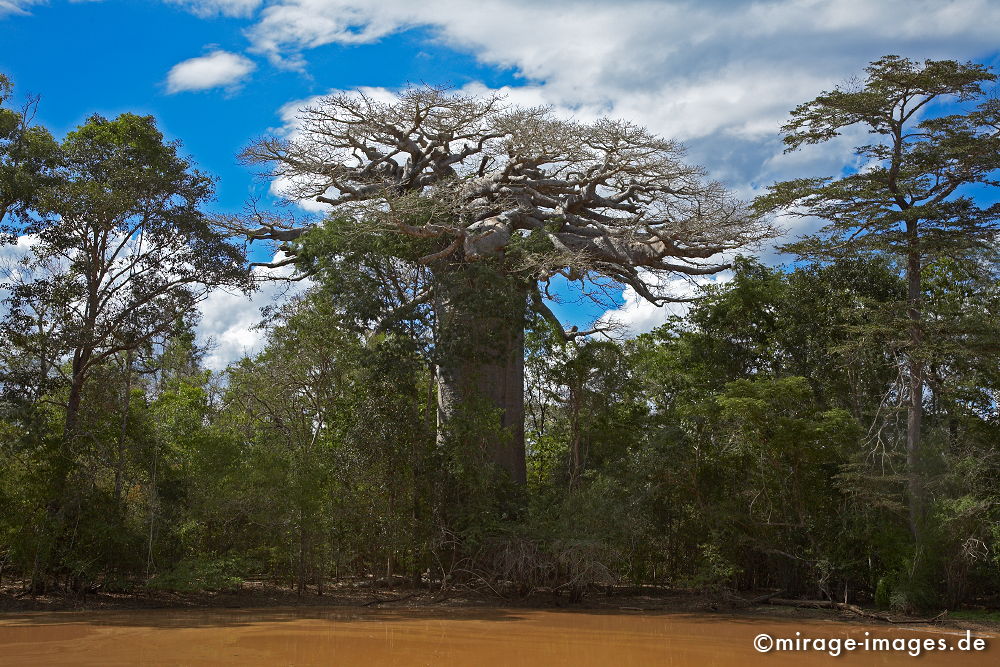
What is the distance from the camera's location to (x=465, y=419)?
13.4 metres

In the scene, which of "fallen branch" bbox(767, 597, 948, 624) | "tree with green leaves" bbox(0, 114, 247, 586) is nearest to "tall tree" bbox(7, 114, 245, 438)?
"tree with green leaves" bbox(0, 114, 247, 586)

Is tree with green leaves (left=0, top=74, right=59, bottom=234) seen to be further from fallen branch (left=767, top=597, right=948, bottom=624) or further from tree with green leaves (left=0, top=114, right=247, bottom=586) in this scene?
fallen branch (left=767, top=597, right=948, bottom=624)

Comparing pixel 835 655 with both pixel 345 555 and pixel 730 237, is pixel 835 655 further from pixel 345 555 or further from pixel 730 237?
pixel 730 237

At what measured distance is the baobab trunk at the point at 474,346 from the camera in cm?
1354

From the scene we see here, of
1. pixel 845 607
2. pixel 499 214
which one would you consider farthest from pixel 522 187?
pixel 845 607

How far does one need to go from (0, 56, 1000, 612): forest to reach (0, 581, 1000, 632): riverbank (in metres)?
0.24

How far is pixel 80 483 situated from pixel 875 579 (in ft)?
36.5

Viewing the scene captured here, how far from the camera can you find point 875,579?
12.6 meters

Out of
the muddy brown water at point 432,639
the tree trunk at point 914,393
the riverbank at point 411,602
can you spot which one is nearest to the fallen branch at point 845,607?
the riverbank at point 411,602

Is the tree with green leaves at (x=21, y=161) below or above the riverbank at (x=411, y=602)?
above

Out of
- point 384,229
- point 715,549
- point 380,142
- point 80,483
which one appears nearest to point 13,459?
point 80,483

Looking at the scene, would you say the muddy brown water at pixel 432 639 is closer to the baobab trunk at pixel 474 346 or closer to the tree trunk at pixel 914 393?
the tree trunk at pixel 914 393

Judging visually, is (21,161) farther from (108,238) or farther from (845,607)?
(845,607)

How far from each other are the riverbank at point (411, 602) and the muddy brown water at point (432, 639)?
0.54 m
